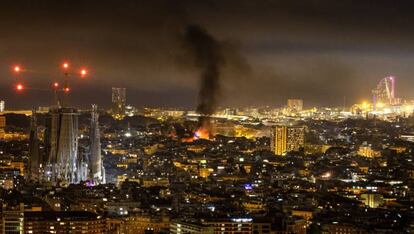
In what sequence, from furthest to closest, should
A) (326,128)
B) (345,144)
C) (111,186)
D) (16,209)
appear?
1. (326,128)
2. (345,144)
3. (111,186)
4. (16,209)

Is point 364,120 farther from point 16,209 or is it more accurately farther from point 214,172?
point 16,209

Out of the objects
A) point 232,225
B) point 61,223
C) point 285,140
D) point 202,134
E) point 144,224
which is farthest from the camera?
point 202,134

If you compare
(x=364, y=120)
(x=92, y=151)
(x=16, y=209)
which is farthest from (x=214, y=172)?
(x=364, y=120)

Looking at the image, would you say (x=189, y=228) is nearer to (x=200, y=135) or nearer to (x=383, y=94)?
(x=200, y=135)

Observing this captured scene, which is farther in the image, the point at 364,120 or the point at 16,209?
the point at 364,120

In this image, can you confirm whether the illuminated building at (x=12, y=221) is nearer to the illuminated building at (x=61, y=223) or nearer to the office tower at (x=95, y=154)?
the illuminated building at (x=61, y=223)

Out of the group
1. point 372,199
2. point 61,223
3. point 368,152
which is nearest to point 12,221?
point 61,223

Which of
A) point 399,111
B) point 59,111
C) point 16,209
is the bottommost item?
point 16,209

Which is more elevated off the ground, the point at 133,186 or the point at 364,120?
the point at 364,120
